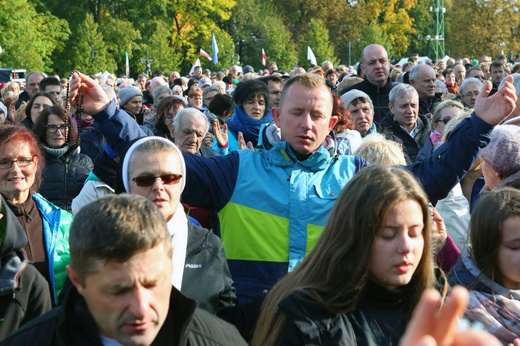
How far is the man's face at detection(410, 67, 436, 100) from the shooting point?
37.8 feet

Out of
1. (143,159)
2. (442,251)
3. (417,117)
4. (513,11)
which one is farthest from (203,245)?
(513,11)

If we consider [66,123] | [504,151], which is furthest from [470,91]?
[504,151]

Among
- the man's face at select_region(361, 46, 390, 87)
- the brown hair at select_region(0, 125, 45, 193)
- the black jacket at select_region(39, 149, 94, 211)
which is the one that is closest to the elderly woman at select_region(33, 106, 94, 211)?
the black jacket at select_region(39, 149, 94, 211)

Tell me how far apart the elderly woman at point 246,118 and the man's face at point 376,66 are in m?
1.39

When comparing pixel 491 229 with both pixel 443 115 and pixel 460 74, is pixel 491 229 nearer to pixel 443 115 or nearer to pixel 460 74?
pixel 443 115

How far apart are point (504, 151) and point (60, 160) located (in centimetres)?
397

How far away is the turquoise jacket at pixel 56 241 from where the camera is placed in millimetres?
4949

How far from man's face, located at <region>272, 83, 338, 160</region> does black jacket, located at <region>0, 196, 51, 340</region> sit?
143 centimetres

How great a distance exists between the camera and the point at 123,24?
173 feet

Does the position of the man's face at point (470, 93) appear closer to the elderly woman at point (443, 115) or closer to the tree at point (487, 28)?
the elderly woman at point (443, 115)

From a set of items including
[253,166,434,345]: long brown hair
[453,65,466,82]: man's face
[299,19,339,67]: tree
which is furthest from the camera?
[299,19,339,67]: tree

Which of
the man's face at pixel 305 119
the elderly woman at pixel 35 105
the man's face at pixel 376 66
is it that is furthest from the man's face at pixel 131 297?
the man's face at pixel 376 66

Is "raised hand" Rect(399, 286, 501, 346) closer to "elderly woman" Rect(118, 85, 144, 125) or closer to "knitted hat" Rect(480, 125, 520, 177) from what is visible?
"knitted hat" Rect(480, 125, 520, 177)

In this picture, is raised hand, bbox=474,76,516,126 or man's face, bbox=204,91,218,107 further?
man's face, bbox=204,91,218,107
